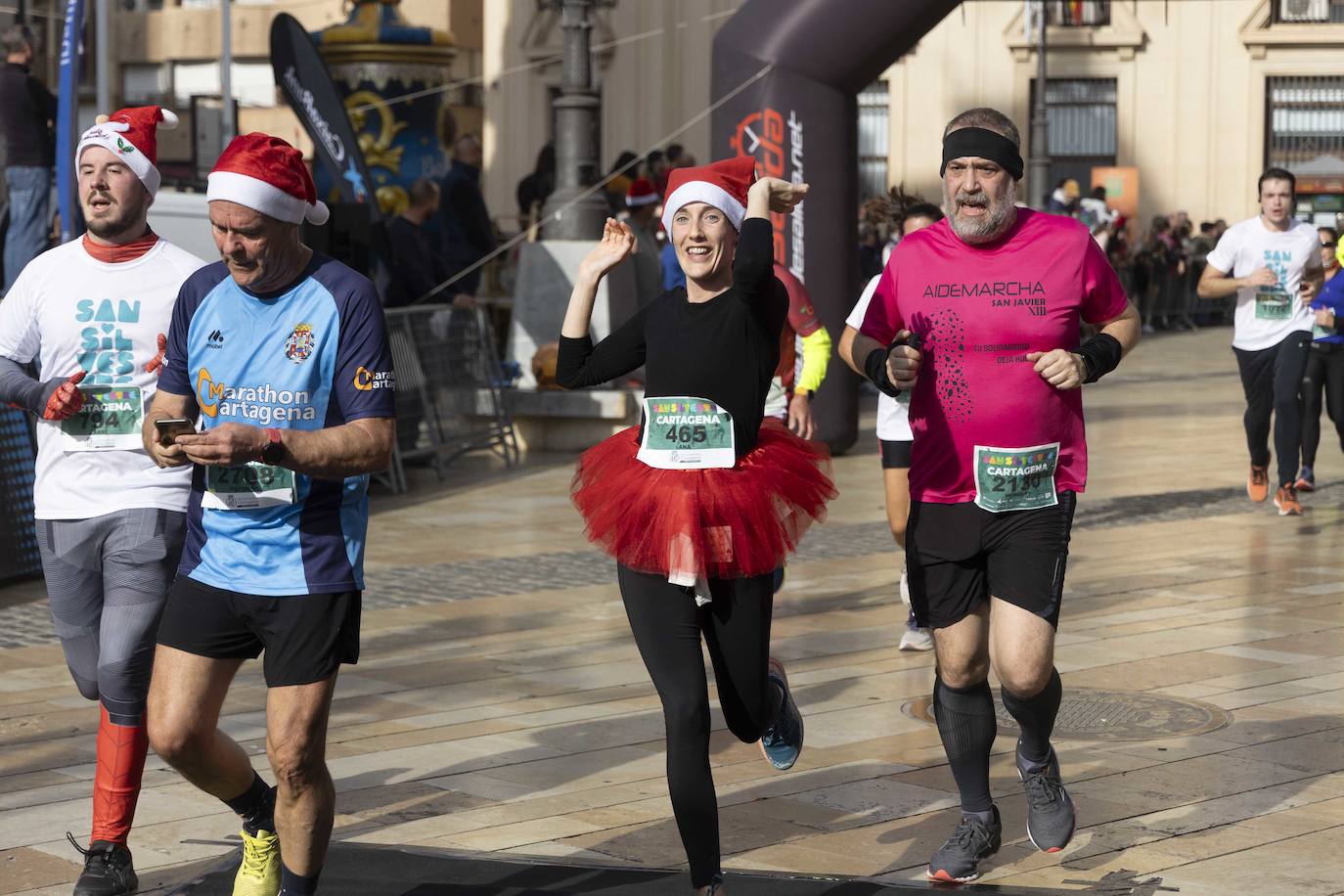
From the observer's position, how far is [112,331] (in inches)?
222

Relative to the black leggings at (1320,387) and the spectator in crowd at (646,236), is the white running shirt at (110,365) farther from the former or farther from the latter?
the spectator in crowd at (646,236)

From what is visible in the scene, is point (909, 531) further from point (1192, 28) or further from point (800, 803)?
point (1192, 28)

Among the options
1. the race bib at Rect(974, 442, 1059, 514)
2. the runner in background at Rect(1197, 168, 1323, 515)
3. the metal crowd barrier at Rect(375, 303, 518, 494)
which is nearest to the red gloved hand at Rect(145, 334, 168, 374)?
the race bib at Rect(974, 442, 1059, 514)

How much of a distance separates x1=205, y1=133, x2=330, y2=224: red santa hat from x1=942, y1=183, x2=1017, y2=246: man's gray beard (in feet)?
5.52

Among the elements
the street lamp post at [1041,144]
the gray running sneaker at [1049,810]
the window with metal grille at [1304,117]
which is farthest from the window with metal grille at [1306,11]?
the gray running sneaker at [1049,810]

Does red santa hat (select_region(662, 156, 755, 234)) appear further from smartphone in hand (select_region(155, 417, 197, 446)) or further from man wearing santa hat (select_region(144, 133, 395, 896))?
smartphone in hand (select_region(155, 417, 197, 446))

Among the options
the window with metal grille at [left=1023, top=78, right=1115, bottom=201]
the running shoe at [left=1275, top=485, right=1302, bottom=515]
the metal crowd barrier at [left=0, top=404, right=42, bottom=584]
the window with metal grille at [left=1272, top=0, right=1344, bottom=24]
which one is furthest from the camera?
the window with metal grille at [left=1023, top=78, right=1115, bottom=201]

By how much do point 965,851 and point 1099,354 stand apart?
1.36 metres

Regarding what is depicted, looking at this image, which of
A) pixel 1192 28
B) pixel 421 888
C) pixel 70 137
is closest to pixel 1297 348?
pixel 70 137

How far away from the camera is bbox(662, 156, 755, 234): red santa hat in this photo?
532 centimetres

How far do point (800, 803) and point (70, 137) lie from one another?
26.3ft

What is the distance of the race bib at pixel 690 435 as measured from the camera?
5.16m

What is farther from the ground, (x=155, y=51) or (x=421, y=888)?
(x=155, y=51)

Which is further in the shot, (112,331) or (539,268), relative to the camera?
(539,268)
